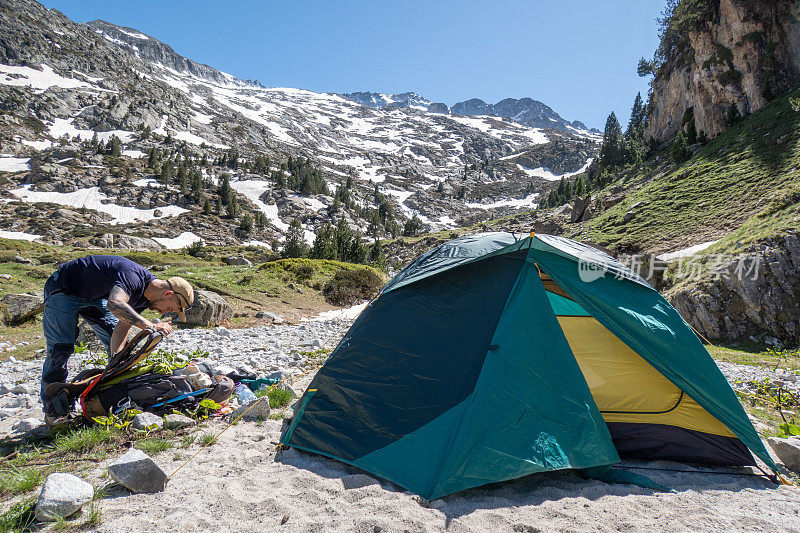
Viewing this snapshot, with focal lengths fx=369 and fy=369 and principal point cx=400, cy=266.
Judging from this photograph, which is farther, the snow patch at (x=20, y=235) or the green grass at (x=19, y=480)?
the snow patch at (x=20, y=235)

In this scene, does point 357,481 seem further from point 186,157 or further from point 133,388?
point 186,157

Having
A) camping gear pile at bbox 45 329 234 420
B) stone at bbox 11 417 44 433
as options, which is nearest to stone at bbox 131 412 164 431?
camping gear pile at bbox 45 329 234 420

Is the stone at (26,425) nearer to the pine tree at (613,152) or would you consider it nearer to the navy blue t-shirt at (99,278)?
the navy blue t-shirt at (99,278)

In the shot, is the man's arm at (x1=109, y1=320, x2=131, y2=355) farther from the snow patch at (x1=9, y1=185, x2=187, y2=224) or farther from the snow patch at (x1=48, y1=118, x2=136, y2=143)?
the snow patch at (x1=48, y1=118, x2=136, y2=143)

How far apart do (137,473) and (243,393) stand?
2.34 m

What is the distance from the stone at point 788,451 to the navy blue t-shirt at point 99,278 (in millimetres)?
7367

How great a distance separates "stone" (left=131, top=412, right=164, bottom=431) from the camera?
4.06 meters

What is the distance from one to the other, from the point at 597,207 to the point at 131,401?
3796cm

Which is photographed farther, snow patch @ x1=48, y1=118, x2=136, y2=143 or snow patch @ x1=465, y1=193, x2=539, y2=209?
snow patch @ x1=465, y1=193, x2=539, y2=209

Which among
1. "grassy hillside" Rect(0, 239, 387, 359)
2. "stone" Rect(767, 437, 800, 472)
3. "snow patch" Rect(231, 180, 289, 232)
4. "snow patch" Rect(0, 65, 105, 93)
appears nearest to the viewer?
"stone" Rect(767, 437, 800, 472)

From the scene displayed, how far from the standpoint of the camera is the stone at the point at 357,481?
130 inches

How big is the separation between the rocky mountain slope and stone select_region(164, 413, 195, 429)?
140 feet

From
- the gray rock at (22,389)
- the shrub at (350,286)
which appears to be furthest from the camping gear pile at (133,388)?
the shrub at (350,286)

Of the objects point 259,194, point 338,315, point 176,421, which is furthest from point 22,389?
point 259,194
